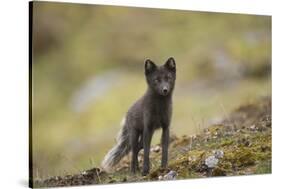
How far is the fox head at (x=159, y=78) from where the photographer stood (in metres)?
4.05

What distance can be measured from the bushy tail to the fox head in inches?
11.6

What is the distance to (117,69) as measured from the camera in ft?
13.3

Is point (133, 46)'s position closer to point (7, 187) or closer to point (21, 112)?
point (21, 112)

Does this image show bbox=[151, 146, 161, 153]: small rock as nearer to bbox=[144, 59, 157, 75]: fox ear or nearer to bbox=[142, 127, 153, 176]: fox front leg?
bbox=[142, 127, 153, 176]: fox front leg

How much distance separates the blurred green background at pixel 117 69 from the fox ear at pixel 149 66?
1.4 inches

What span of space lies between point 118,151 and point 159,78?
0.52 m

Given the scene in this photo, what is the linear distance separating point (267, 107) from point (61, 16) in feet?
5.12

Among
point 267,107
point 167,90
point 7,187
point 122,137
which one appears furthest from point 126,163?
point 267,107

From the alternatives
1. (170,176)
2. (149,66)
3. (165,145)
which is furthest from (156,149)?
(149,66)

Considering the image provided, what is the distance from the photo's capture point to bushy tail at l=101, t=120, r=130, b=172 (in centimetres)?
404

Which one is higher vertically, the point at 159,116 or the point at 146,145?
the point at 159,116

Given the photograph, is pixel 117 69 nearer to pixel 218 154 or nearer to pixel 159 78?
pixel 159 78

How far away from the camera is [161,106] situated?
4109 millimetres

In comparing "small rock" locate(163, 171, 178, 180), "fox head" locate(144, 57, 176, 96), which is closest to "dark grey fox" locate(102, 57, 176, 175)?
"fox head" locate(144, 57, 176, 96)
